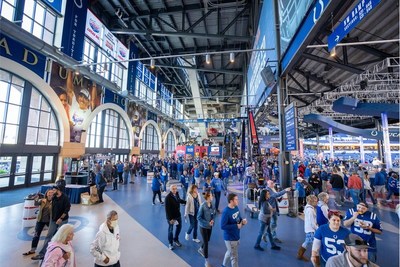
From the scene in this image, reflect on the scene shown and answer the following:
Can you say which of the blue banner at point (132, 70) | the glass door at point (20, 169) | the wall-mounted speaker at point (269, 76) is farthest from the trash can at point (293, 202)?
the blue banner at point (132, 70)

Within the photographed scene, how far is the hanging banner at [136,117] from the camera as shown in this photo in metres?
19.5

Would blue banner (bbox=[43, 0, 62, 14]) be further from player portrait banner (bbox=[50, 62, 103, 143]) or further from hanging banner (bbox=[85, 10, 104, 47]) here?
player portrait banner (bbox=[50, 62, 103, 143])

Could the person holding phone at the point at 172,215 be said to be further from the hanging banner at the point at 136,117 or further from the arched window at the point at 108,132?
the hanging banner at the point at 136,117

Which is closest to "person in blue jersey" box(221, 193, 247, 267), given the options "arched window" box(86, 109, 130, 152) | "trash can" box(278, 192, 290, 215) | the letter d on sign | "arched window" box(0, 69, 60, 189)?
"trash can" box(278, 192, 290, 215)

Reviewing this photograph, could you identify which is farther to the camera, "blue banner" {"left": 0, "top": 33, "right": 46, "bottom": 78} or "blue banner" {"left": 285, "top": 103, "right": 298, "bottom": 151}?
"blue banner" {"left": 0, "top": 33, "right": 46, "bottom": 78}

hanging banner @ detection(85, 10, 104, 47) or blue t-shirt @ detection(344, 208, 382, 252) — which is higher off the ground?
hanging banner @ detection(85, 10, 104, 47)

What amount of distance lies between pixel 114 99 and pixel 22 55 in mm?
7460

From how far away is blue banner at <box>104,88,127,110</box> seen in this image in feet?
51.1

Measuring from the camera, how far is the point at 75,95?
40.7ft

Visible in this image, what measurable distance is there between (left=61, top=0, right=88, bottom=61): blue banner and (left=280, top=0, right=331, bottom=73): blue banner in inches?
447

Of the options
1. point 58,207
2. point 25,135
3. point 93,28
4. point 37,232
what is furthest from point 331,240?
point 93,28

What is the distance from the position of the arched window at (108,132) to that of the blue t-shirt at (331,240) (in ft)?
49.3

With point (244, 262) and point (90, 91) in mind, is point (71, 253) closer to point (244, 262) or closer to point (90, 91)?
point (244, 262)

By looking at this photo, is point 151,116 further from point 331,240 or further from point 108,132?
point 331,240
